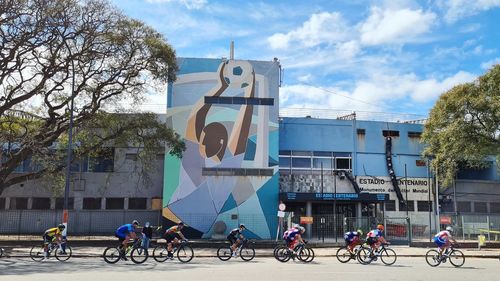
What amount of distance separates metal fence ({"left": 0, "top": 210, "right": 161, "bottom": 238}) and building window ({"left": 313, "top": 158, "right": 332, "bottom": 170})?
1245 cm

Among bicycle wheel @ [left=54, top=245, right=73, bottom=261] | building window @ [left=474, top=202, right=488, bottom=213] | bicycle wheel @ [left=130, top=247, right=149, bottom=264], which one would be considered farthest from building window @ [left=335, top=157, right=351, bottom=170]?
bicycle wheel @ [left=54, top=245, right=73, bottom=261]

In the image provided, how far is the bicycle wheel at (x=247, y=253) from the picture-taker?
21028 mm

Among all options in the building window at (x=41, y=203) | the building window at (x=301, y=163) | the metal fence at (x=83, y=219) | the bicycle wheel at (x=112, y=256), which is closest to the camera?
the bicycle wheel at (x=112, y=256)

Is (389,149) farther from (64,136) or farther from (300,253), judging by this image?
(64,136)

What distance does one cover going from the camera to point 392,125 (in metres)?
39.6

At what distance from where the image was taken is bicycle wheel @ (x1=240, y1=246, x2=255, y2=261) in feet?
69.0

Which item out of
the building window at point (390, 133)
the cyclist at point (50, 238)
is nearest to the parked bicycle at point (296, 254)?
the cyclist at point (50, 238)

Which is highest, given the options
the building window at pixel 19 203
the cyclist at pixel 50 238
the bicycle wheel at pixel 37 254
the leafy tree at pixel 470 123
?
the leafy tree at pixel 470 123

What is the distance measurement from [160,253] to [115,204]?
1835 centimetres

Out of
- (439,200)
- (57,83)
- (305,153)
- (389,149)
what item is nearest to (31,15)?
(57,83)

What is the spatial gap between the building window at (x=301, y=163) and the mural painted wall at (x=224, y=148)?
9.26 ft

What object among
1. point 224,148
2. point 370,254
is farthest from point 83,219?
point 370,254

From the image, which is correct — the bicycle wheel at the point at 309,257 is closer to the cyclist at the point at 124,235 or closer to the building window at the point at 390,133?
the cyclist at the point at 124,235

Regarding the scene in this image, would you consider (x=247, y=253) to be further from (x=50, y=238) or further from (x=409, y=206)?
(x=409, y=206)
